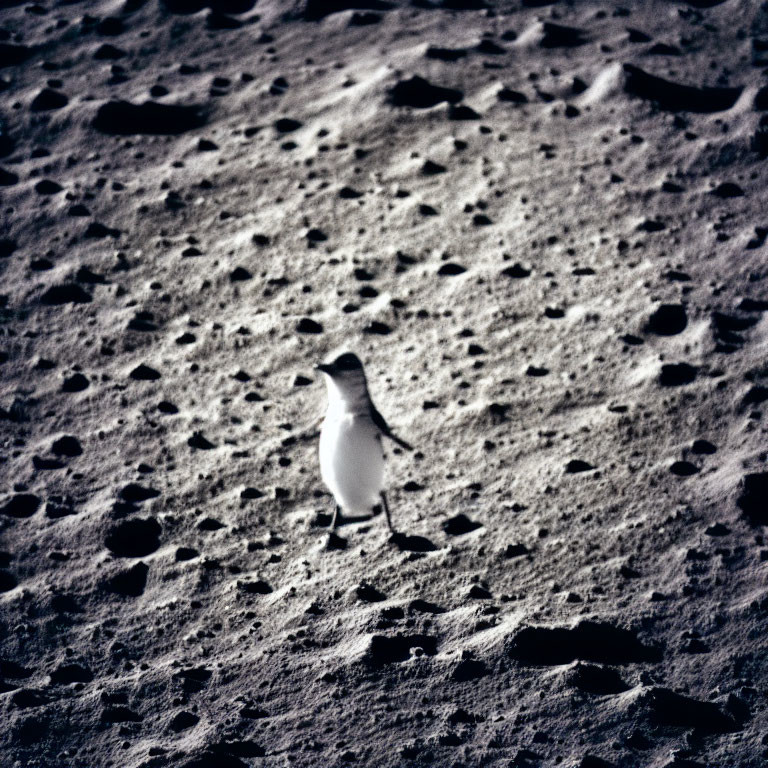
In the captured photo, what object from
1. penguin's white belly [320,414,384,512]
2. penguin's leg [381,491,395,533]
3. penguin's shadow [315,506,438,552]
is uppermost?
penguin's white belly [320,414,384,512]

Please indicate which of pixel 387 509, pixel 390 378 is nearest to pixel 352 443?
pixel 387 509

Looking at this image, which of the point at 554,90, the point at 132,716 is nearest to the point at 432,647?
the point at 132,716

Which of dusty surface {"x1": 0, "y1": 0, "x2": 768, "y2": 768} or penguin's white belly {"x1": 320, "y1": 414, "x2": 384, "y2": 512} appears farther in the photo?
penguin's white belly {"x1": 320, "y1": 414, "x2": 384, "y2": 512}

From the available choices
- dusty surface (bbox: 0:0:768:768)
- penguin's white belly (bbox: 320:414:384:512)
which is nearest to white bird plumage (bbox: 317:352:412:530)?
penguin's white belly (bbox: 320:414:384:512)

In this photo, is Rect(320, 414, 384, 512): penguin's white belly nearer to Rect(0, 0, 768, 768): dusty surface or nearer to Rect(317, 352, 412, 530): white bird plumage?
Rect(317, 352, 412, 530): white bird plumage

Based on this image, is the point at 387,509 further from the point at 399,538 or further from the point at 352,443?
the point at 352,443

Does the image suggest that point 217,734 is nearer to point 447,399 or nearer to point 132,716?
point 132,716
